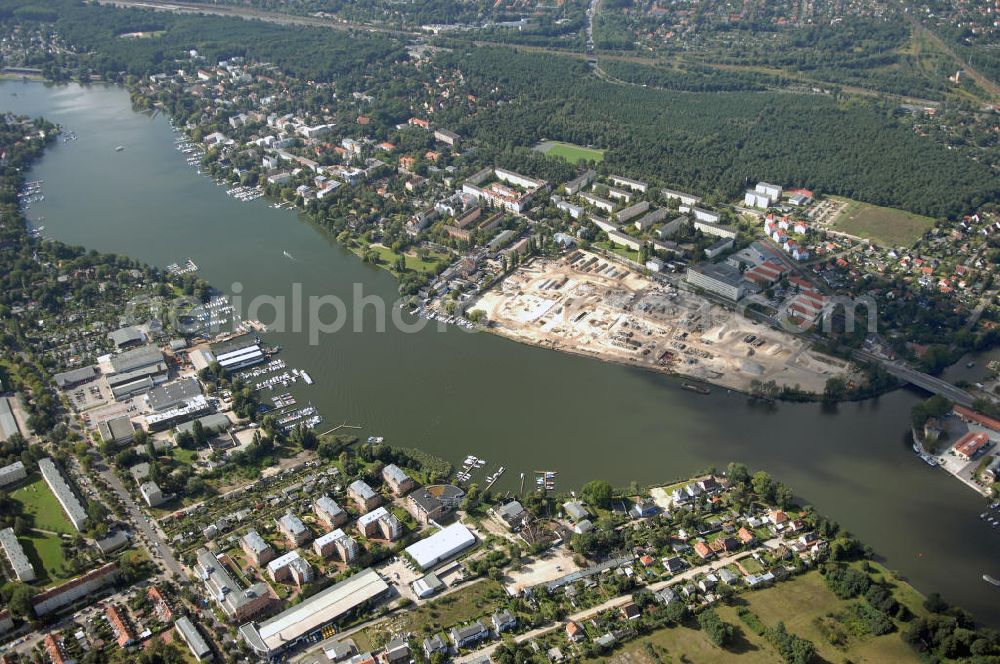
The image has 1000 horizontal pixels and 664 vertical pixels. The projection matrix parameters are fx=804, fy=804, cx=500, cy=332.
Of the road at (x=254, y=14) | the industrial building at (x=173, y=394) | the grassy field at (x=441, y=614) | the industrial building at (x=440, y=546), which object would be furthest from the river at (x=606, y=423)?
the road at (x=254, y=14)

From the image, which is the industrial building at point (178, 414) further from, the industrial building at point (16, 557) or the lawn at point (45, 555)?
the industrial building at point (16, 557)

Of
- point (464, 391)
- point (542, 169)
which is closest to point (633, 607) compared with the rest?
point (464, 391)

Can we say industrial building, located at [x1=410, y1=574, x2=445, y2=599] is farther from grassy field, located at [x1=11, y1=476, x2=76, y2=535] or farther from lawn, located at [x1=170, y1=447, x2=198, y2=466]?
grassy field, located at [x1=11, y1=476, x2=76, y2=535]

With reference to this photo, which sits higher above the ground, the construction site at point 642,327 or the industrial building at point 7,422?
the construction site at point 642,327

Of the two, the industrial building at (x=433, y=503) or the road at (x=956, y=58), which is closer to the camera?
the industrial building at (x=433, y=503)

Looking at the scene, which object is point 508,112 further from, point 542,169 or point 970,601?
point 970,601

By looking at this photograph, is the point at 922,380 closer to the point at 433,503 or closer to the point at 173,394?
the point at 433,503

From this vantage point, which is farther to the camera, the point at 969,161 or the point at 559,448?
the point at 969,161
